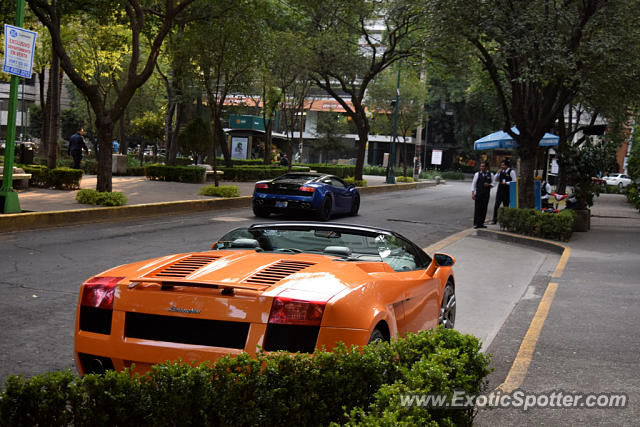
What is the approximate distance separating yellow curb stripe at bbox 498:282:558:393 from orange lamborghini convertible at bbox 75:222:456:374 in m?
1.05

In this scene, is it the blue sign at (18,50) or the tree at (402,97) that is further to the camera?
the tree at (402,97)

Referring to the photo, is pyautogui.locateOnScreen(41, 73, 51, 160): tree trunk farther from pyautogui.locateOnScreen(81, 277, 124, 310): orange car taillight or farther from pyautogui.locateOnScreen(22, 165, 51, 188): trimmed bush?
pyautogui.locateOnScreen(81, 277, 124, 310): orange car taillight

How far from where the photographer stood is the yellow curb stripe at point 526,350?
5312mm

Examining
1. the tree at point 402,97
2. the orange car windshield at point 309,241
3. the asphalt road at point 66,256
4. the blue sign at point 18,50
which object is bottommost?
the asphalt road at point 66,256

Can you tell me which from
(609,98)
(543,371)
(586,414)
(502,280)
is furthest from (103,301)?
(609,98)

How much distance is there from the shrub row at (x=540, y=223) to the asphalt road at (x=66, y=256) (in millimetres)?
1521

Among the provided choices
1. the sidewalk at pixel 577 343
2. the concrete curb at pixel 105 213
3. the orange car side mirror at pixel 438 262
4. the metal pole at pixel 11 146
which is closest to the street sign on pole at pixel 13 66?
the metal pole at pixel 11 146

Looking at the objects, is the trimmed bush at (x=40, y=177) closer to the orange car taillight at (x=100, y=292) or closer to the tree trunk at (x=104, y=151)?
the tree trunk at (x=104, y=151)

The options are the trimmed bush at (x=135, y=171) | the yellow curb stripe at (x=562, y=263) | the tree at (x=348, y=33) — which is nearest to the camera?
the yellow curb stripe at (x=562, y=263)

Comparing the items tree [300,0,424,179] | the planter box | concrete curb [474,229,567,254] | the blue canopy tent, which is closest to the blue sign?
concrete curb [474,229,567,254]

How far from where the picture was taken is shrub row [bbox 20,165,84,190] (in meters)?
21.4

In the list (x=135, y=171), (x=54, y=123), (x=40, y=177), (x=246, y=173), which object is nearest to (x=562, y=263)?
(x=40, y=177)

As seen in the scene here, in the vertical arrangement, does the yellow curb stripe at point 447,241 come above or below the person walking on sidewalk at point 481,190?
below

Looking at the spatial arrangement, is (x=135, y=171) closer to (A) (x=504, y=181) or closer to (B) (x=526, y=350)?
(A) (x=504, y=181)
